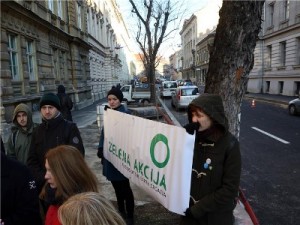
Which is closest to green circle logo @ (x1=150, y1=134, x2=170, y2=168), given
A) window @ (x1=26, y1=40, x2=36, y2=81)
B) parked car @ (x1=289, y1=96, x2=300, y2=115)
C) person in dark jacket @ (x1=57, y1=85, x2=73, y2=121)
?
person in dark jacket @ (x1=57, y1=85, x2=73, y2=121)

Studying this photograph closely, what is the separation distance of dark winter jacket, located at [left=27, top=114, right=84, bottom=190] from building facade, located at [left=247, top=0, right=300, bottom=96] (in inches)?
1017

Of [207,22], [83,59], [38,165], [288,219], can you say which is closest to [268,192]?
[288,219]

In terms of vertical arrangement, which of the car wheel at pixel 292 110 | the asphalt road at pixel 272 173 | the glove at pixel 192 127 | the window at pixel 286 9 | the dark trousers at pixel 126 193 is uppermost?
the window at pixel 286 9

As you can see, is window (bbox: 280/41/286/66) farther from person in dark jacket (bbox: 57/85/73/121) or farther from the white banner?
the white banner

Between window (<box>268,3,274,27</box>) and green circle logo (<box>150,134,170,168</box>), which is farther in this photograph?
window (<box>268,3,274,27</box>)

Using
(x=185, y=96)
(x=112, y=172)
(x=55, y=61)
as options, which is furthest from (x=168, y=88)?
(x=112, y=172)

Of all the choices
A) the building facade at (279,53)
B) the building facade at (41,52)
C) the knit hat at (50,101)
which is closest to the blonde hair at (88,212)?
the knit hat at (50,101)

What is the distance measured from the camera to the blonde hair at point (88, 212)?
1345mm

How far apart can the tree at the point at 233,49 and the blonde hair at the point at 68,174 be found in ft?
6.58

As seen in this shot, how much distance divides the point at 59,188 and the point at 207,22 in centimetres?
7869

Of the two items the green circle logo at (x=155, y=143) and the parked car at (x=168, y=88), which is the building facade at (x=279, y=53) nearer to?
the parked car at (x=168, y=88)

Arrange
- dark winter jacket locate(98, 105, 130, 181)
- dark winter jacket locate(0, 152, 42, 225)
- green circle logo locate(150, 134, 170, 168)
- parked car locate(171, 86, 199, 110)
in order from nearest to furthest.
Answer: dark winter jacket locate(0, 152, 42, 225) < green circle logo locate(150, 134, 170, 168) < dark winter jacket locate(98, 105, 130, 181) < parked car locate(171, 86, 199, 110)

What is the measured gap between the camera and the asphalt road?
188 inches

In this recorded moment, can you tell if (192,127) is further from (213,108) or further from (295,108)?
(295,108)
